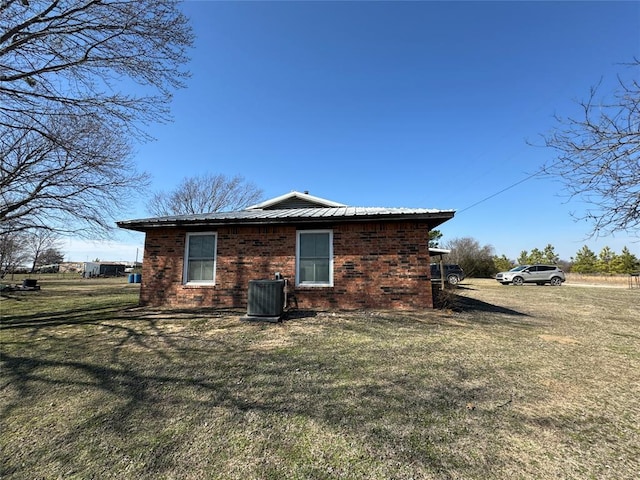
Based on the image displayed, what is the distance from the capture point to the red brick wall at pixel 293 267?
25.7 ft

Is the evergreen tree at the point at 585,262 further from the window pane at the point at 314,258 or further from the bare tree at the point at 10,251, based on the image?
the bare tree at the point at 10,251

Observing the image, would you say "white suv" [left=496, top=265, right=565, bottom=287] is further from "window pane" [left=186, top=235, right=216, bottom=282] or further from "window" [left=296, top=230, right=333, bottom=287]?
"window pane" [left=186, top=235, right=216, bottom=282]

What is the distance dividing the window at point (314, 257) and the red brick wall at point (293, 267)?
16 centimetres

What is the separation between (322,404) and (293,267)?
17.6 ft

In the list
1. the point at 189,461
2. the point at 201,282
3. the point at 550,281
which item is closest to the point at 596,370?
the point at 189,461

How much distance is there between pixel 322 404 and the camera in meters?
3.12

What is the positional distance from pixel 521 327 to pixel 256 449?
6.39 m

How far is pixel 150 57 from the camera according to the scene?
21.0ft

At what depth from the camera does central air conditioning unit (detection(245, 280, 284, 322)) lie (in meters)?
6.86

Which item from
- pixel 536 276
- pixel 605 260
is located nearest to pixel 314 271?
pixel 536 276

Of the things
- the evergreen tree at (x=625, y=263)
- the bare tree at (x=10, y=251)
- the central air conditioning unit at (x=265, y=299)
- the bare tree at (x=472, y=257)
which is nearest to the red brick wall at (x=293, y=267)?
the central air conditioning unit at (x=265, y=299)

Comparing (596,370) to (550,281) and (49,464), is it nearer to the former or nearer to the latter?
(49,464)

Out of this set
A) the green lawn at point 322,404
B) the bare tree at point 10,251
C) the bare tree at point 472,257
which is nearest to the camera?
the green lawn at point 322,404

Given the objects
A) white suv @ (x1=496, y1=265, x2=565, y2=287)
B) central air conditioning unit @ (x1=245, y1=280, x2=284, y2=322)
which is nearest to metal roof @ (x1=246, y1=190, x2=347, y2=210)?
central air conditioning unit @ (x1=245, y1=280, x2=284, y2=322)
